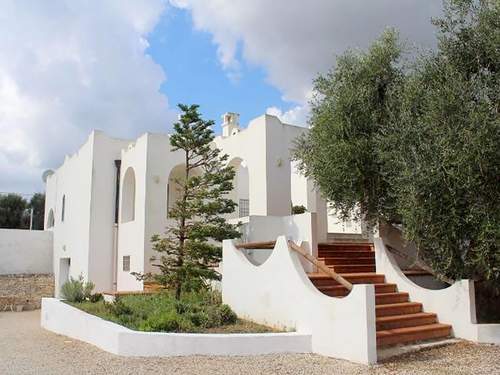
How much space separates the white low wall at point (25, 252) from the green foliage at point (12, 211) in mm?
16306

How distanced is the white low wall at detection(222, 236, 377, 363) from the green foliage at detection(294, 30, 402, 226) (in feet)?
5.98

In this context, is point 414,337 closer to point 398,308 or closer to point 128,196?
point 398,308

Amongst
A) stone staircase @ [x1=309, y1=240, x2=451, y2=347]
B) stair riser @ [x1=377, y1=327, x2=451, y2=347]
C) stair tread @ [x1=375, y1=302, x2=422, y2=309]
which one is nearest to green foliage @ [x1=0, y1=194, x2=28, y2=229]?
stone staircase @ [x1=309, y1=240, x2=451, y2=347]

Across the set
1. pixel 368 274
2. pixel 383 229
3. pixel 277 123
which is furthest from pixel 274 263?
pixel 277 123

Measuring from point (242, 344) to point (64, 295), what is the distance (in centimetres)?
748

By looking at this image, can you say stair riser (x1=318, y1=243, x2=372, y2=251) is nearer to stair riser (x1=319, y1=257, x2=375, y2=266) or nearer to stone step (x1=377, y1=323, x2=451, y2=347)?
stair riser (x1=319, y1=257, x2=375, y2=266)

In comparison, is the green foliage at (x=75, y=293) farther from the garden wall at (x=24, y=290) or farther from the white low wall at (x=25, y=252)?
the white low wall at (x=25, y=252)

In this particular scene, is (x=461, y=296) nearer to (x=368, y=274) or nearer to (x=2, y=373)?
(x=368, y=274)

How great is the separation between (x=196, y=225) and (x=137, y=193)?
5.72 meters

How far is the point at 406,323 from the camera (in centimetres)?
846

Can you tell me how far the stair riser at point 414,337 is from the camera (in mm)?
7626

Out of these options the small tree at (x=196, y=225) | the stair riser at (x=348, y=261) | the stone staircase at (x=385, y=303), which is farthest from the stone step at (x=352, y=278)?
the small tree at (x=196, y=225)

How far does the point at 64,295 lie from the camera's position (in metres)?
13.2

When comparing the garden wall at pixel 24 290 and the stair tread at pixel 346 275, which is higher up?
the stair tread at pixel 346 275
